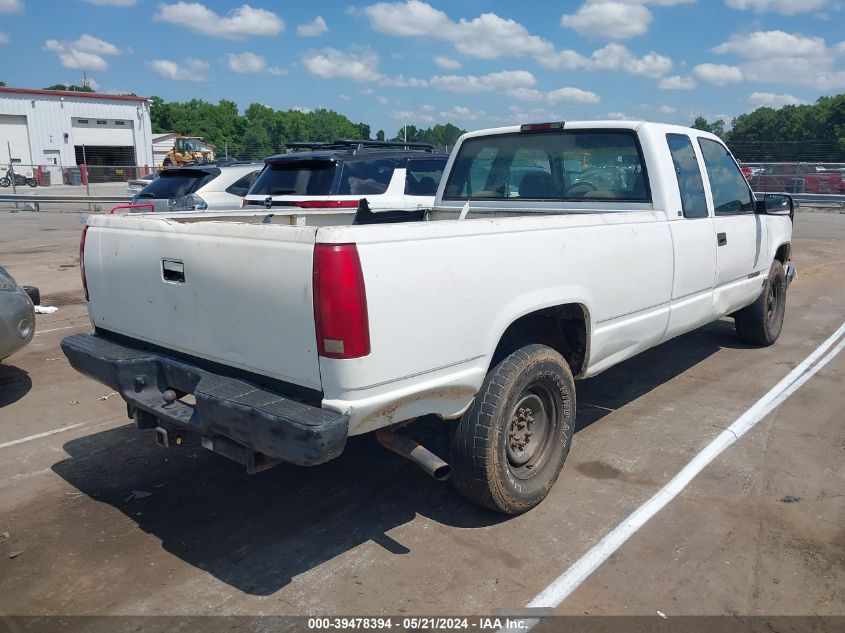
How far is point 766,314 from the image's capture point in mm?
7031

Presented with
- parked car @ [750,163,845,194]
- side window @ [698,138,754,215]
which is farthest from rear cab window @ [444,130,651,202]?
parked car @ [750,163,845,194]

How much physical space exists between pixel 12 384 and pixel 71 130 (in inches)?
2122

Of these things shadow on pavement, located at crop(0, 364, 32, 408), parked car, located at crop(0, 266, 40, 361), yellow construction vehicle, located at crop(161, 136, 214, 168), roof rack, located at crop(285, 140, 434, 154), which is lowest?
shadow on pavement, located at crop(0, 364, 32, 408)

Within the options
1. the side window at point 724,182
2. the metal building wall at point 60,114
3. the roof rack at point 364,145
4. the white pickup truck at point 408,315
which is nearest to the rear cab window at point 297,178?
the roof rack at point 364,145

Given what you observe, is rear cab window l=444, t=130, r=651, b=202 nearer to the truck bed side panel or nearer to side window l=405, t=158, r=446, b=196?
the truck bed side panel

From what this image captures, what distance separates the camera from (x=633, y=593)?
124 inches

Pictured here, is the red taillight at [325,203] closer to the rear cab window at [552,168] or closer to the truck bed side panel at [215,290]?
the rear cab window at [552,168]

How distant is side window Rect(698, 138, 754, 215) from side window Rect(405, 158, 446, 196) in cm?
403

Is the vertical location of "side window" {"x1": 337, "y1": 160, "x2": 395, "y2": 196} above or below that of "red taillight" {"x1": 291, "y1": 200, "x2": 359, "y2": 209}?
above

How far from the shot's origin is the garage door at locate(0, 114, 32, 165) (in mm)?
49219

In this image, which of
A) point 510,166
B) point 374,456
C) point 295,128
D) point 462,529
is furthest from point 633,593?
point 295,128

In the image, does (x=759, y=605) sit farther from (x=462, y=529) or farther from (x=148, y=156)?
(x=148, y=156)

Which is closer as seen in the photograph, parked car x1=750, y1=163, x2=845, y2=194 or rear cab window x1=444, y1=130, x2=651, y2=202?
rear cab window x1=444, y1=130, x2=651, y2=202

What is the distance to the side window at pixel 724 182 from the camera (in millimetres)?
5605
